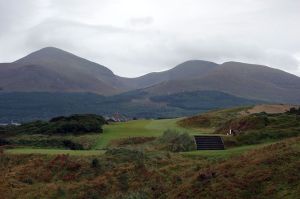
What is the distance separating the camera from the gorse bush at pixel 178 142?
34.6 metres

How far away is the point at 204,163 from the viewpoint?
2686 centimetres

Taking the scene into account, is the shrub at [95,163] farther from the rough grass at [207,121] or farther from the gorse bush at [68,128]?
the rough grass at [207,121]

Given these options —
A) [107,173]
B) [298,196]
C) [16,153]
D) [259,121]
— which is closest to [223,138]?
[259,121]

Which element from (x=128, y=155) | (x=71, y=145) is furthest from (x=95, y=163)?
(x=71, y=145)

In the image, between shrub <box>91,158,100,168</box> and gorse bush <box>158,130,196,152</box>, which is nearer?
shrub <box>91,158,100,168</box>

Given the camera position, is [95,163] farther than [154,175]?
Yes

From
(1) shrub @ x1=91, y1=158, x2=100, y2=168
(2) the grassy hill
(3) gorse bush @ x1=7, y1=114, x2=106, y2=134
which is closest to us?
(2) the grassy hill

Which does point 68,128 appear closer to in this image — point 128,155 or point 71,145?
point 71,145

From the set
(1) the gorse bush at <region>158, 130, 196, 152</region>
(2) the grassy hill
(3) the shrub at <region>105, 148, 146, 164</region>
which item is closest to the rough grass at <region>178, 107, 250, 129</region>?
(2) the grassy hill

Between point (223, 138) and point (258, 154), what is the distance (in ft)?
40.2

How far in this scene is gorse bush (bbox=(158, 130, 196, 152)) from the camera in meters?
34.6

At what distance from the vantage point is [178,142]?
35.6 metres

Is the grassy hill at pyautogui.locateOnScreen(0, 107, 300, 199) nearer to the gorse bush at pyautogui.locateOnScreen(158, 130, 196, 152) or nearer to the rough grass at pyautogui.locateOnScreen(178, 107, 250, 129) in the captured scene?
the gorse bush at pyautogui.locateOnScreen(158, 130, 196, 152)

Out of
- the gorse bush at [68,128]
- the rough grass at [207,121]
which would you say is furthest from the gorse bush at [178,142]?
the rough grass at [207,121]
